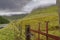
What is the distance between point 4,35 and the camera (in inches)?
296

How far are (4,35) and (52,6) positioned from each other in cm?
391

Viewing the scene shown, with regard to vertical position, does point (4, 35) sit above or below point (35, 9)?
below

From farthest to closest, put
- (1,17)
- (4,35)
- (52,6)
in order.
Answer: (1,17) < (52,6) < (4,35)

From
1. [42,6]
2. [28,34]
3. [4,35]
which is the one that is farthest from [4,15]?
[28,34]

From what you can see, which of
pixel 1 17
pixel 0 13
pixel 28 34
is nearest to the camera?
pixel 28 34

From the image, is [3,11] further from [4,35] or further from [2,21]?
[4,35]

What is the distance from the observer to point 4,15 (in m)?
12.0

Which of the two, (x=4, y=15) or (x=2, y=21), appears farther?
Result: (x=4, y=15)

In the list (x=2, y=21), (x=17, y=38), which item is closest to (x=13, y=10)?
(x=2, y=21)

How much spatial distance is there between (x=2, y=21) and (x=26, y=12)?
1.39 metres

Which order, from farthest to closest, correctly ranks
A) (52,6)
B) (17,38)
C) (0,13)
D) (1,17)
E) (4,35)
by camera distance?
(0,13), (1,17), (52,6), (4,35), (17,38)

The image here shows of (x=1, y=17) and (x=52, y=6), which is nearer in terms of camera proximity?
(x=52, y=6)

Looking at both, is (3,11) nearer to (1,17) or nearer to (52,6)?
(1,17)

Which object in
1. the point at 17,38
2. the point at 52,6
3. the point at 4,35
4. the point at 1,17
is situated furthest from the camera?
the point at 1,17
